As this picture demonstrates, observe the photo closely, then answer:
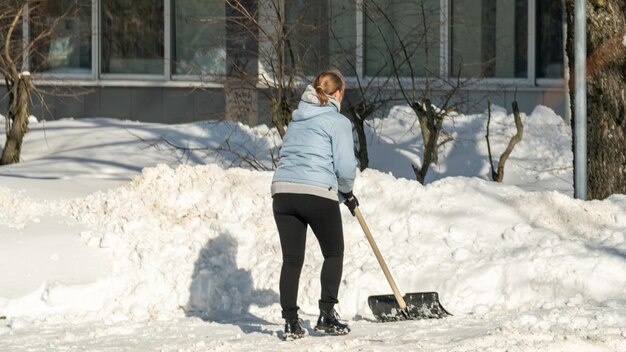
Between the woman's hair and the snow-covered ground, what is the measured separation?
1.42 meters

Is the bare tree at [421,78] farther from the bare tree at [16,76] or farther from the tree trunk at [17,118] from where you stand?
the tree trunk at [17,118]

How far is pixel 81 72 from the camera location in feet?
68.9

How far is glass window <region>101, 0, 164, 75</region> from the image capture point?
20766 mm

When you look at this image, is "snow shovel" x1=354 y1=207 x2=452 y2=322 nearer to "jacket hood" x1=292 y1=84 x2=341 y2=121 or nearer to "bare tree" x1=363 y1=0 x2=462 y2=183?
"jacket hood" x1=292 y1=84 x2=341 y2=121

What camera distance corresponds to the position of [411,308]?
8312mm

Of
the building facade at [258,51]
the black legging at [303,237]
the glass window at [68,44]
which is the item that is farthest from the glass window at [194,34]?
the black legging at [303,237]

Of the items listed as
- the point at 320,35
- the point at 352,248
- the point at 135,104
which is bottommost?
the point at 352,248

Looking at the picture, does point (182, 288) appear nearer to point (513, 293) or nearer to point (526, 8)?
point (513, 293)

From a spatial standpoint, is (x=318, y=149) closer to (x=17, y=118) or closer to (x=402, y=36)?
(x=17, y=118)

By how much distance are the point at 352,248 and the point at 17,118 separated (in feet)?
25.4

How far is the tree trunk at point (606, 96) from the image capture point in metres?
10.9

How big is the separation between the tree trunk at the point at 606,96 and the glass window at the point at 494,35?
7922mm

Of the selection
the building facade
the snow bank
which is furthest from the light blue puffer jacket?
the building facade

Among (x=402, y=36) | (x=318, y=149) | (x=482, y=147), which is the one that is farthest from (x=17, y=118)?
(x=318, y=149)
